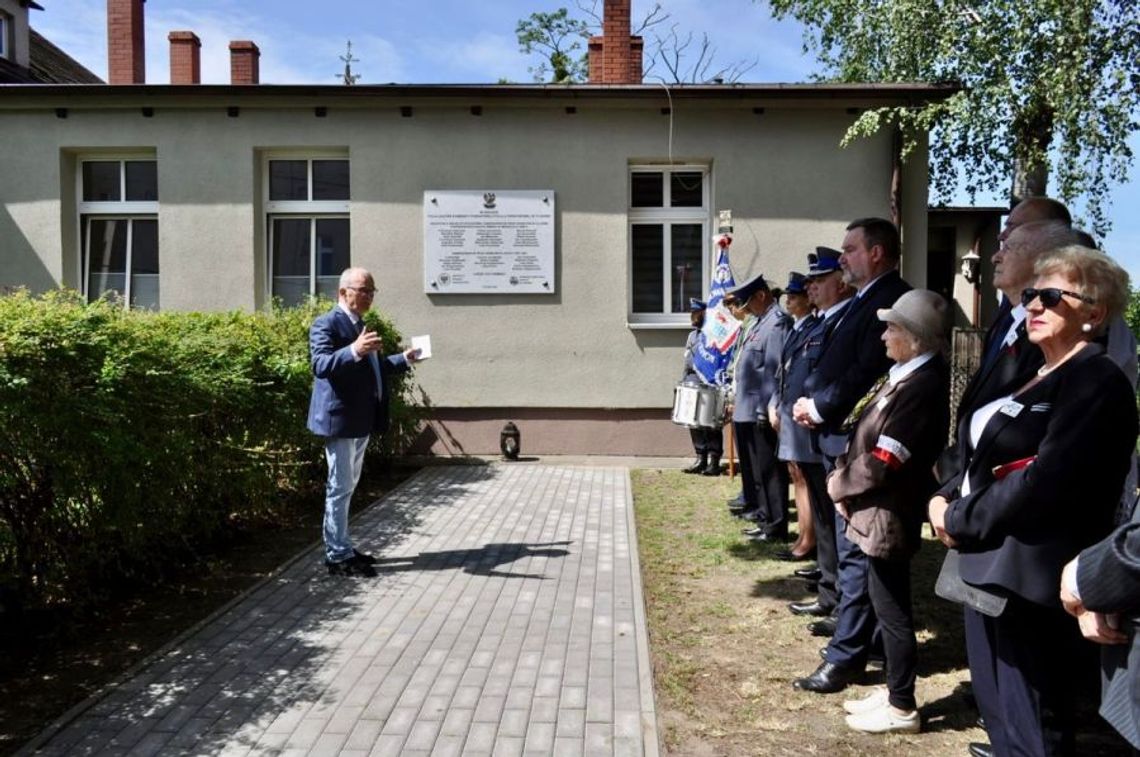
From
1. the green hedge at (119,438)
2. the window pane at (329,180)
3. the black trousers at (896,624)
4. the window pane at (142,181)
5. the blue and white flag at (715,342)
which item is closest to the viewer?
the black trousers at (896,624)

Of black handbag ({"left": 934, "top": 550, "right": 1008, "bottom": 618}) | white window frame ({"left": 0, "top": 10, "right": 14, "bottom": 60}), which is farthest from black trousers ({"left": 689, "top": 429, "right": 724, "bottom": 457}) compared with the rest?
white window frame ({"left": 0, "top": 10, "right": 14, "bottom": 60})

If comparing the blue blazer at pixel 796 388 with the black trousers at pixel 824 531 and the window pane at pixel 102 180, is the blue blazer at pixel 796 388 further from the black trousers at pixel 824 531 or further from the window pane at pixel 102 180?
the window pane at pixel 102 180

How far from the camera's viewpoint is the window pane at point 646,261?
11992 mm

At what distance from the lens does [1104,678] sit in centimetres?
226

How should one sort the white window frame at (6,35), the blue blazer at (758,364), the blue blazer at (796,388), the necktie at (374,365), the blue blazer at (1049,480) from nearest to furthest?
1. the blue blazer at (1049,480)
2. the blue blazer at (796,388)
3. the necktie at (374,365)
4. the blue blazer at (758,364)
5. the white window frame at (6,35)

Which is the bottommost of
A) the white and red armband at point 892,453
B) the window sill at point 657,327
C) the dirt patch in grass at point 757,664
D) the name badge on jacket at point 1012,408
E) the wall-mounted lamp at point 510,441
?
the dirt patch in grass at point 757,664

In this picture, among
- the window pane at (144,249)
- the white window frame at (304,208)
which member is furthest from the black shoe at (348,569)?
the window pane at (144,249)

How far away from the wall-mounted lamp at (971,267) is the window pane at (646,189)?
9.28m

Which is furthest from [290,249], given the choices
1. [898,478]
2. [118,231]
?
[898,478]

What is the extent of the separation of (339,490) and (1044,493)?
4.51 m

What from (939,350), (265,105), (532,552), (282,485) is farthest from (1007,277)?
(265,105)

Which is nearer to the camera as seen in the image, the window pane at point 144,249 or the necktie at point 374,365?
the necktie at point 374,365

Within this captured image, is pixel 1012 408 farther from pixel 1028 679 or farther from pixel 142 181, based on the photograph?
pixel 142 181

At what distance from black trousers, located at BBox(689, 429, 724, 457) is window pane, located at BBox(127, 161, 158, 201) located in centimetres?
825
